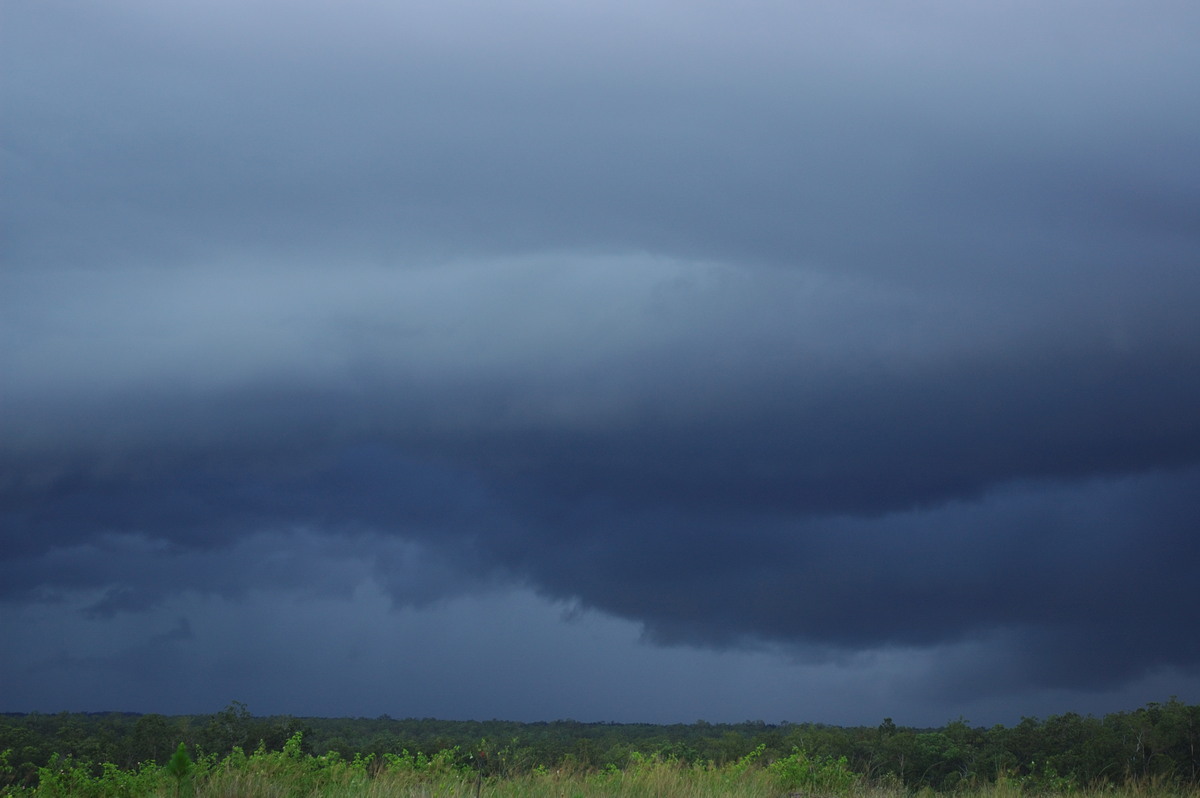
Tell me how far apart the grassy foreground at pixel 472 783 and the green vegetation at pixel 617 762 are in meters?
0.06

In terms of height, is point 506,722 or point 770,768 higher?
point 770,768

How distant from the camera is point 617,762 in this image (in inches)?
1374

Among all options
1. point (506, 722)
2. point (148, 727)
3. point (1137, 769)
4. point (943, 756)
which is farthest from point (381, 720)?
point (1137, 769)

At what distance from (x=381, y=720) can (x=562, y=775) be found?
95.4 metres

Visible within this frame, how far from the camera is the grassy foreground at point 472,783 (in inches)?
612

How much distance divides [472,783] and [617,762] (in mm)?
18699

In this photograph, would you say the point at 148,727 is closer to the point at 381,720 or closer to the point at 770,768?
the point at 770,768

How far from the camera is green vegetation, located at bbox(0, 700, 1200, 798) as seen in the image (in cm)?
1700

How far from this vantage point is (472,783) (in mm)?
17516

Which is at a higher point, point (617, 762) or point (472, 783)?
point (472, 783)

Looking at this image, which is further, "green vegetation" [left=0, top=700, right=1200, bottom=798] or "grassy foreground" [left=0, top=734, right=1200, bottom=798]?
"green vegetation" [left=0, top=700, right=1200, bottom=798]

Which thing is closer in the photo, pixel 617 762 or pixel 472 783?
pixel 472 783

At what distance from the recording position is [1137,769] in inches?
1642

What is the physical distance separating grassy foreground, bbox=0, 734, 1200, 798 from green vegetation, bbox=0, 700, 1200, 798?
0.19 feet
